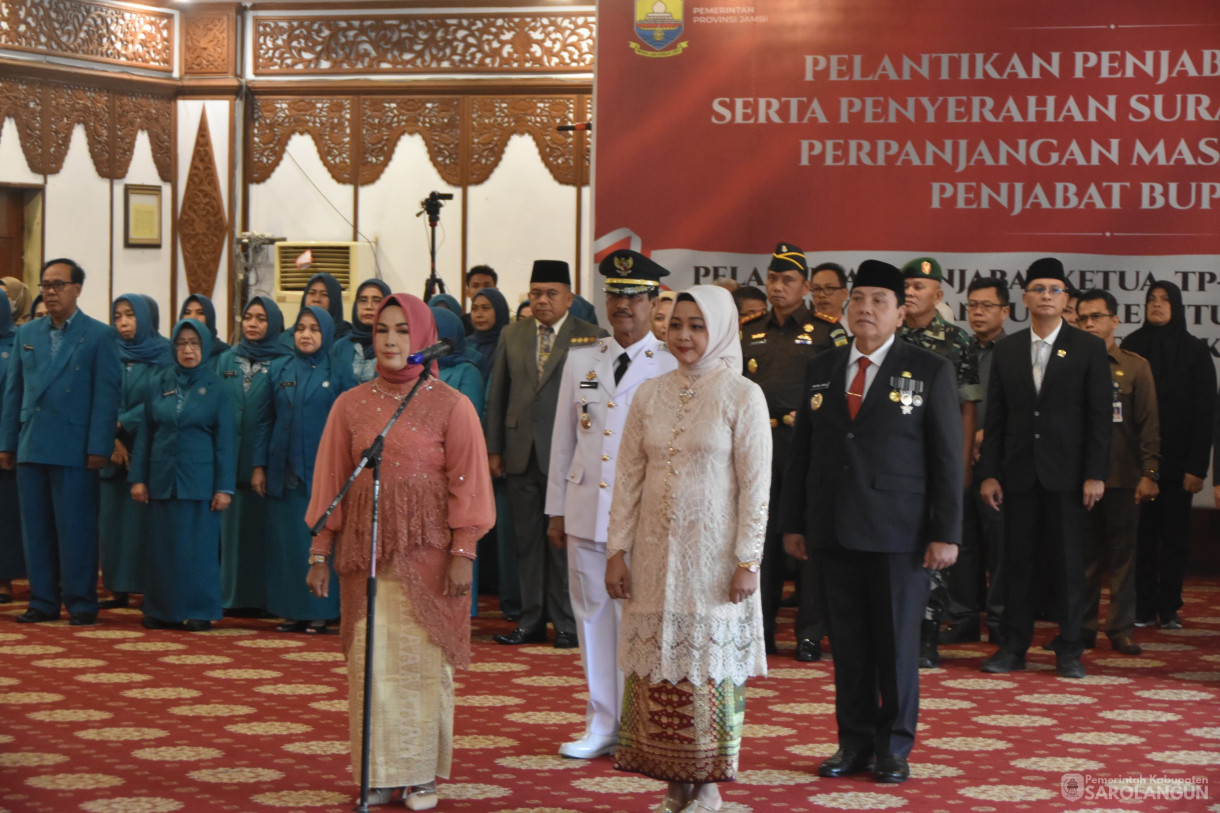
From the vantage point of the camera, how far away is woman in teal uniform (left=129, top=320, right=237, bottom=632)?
6340 mm

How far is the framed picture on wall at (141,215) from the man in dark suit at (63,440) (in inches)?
166

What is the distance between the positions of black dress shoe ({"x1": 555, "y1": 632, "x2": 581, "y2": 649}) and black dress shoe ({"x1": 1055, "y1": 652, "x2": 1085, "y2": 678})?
192cm

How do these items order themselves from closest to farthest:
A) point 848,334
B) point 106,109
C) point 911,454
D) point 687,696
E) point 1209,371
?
point 687,696, point 911,454, point 848,334, point 1209,371, point 106,109

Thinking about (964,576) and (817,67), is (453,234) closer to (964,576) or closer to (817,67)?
(817,67)

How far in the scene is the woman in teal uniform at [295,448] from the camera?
639cm

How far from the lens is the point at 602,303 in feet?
24.0

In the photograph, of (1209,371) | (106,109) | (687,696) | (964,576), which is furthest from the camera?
(106,109)

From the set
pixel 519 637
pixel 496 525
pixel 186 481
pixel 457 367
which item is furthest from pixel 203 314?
pixel 519 637

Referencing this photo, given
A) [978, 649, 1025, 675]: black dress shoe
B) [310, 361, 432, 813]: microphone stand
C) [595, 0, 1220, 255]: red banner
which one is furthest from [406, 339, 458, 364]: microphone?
[595, 0, 1220, 255]: red banner

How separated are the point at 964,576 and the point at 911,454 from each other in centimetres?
234

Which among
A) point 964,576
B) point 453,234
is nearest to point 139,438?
point 964,576

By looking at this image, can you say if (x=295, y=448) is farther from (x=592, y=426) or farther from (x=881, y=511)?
(x=881, y=511)

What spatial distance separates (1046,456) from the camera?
546cm

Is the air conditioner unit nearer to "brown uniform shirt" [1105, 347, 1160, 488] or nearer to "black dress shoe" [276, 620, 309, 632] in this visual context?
"black dress shoe" [276, 620, 309, 632]
